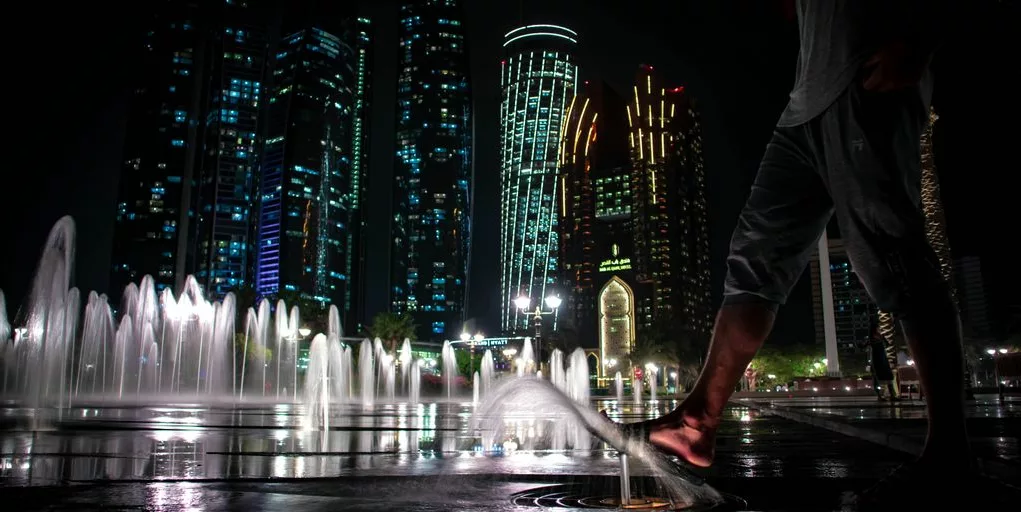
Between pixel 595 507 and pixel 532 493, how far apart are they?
512 mm

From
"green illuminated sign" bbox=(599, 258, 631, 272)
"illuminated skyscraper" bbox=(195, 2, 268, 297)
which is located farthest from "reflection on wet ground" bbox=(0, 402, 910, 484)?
"green illuminated sign" bbox=(599, 258, 631, 272)

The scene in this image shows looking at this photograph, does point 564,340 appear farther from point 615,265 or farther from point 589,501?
point 589,501

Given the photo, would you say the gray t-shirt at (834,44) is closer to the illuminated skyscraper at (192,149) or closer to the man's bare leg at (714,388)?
the man's bare leg at (714,388)

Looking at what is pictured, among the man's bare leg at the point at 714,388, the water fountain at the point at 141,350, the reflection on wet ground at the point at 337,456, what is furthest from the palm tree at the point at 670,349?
the man's bare leg at the point at 714,388

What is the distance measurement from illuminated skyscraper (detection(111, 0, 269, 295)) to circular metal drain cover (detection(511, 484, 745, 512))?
478 ft

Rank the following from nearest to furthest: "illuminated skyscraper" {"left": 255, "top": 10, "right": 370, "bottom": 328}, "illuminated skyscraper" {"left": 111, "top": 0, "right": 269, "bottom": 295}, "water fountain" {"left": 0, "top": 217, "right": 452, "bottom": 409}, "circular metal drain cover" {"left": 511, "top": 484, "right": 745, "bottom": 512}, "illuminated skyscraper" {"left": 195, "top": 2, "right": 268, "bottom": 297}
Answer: "circular metal drain cover" {"left": 511, "top": 484, "right": 745, "bottom": 512}, "water fountain" {"left": 0, "top": 217, "right": 452, "bottom": 409}, "illuminated skyscraper" {"left": 111, "top": 0, "right": 269, "bottom": 295}, "illuminated skyscraper" {"left": 195, "top": 2, "right": 268, "bottom": 297}, "illuminated skyscraper" {"left": 255, "top": 10, "right": 370, "bottom": 328}

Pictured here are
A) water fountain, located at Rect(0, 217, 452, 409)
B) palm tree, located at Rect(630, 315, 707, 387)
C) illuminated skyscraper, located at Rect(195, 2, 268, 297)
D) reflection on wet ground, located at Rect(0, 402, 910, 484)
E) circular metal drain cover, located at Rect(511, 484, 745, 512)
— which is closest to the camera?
circular metal drain cover, located at Rect(511, 484, 745, 512)

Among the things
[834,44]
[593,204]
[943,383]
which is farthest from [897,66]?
[593,204]

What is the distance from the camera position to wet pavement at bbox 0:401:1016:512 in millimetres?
2914

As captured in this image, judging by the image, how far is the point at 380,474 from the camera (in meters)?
4.06

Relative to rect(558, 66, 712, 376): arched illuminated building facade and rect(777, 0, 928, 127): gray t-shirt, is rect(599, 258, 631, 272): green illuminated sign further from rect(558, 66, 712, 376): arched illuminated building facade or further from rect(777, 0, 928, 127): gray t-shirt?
rect(777, 0, 928, 127): gray t-shirt

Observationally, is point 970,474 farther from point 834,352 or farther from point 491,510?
point 834,352

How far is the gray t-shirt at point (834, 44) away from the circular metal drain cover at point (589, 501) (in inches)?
62.4

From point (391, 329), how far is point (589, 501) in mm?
62633
